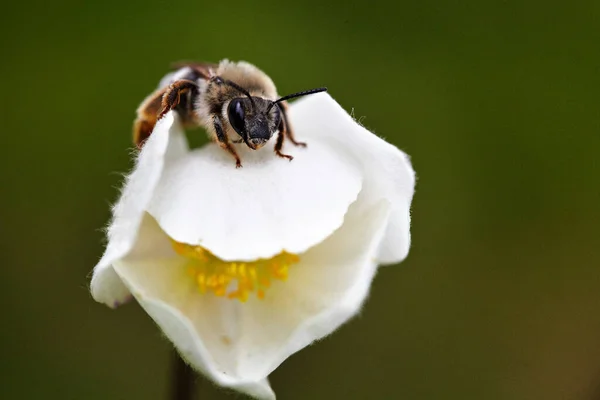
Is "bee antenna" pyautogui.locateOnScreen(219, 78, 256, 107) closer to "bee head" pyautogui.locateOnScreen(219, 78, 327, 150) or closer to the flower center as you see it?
"bee head" pyautogui.locateOnScreen(219, 78, 327, 150)

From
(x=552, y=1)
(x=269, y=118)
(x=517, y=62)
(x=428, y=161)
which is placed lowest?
(x=428, y=161)

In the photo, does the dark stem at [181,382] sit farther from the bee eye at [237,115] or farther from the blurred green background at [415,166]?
the blurred green background at [415,166]

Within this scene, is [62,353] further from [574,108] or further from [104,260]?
[574,108]

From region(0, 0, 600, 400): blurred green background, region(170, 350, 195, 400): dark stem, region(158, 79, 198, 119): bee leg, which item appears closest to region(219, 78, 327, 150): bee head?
region(158, 79, 198, 119): bee leg

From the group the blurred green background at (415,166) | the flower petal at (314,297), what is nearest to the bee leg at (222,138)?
the flower petal at (314,297)

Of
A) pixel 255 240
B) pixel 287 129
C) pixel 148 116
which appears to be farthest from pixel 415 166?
pixel 255 240

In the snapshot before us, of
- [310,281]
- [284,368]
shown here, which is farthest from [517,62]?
[310,281]

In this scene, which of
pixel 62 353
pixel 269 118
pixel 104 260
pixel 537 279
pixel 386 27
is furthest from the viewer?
pixel 386 27
